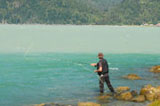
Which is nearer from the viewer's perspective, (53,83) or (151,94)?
(151,94)

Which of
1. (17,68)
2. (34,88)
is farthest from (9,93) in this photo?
(17,68)

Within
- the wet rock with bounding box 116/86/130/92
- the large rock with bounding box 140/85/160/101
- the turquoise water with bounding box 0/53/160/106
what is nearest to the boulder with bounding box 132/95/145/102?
the large rock with bounding box 140/85/160/101

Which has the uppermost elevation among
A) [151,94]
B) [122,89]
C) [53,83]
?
[151,94]

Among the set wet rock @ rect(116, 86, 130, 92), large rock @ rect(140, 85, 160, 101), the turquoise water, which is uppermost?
large rock @ rect(140, 85, 160, 101)

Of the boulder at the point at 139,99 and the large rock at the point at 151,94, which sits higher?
the large rock at the point at 151,94

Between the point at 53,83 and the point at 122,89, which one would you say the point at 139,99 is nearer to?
the point at 122,89

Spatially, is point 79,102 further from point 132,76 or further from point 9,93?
point 132,76

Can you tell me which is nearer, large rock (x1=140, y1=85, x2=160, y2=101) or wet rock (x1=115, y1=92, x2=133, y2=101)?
large rock (x1=140, y1=85, x2=160, y2=101)

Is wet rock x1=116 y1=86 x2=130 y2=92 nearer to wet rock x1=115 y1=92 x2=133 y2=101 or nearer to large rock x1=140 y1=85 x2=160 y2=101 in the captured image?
wet rock x1=115 y1=92 x2=133 y2=101

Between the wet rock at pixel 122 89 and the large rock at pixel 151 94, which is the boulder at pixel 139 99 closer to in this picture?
the large rock at pixel 151 94

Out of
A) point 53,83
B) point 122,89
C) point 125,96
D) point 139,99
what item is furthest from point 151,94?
point 53,83

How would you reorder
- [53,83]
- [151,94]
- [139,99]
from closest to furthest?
[139,99] → [151,94] → [53,83]

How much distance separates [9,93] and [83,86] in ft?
22.3

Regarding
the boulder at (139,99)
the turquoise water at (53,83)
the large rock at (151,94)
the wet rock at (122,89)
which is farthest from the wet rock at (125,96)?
the wet rock at (122,89)
